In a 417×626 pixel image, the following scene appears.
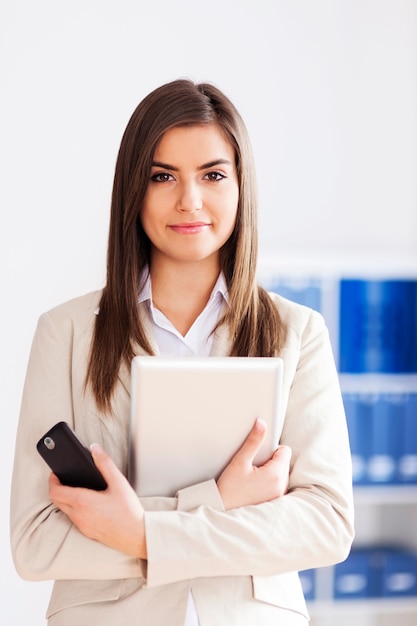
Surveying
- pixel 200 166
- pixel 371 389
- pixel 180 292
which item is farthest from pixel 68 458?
pixel 371 389

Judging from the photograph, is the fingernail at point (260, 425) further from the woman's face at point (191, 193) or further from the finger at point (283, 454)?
the woman's face at point (191, 193)

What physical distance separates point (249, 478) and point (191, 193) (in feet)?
1.61

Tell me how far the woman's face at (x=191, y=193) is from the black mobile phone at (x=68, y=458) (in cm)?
40

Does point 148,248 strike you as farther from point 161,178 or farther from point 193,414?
point 193,414

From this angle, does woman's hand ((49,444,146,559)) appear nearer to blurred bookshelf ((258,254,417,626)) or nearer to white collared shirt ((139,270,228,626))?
white collared shirt ((139,270,228,626))

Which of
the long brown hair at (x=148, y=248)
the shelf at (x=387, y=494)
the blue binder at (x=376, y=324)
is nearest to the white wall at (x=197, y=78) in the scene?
the blue binder at (x=376, y=324)

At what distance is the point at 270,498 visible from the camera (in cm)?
151

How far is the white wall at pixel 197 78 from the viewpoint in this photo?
359 centimetres

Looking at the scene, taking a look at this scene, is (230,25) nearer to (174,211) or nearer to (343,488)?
(174,211)

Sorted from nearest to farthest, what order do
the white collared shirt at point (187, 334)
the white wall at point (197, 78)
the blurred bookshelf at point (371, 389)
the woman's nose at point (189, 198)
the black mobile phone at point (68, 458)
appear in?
the black mobile phone at point (68, 458) → the woman's nose at point (189, 198) → the white collared shirt at point (187, 334) → the blurred bookshelf at point (371, 389) → the white wall at point (197, 78)

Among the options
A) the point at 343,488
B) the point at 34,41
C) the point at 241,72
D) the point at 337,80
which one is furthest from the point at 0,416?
the point at 343,488

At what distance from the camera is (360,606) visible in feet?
11.6

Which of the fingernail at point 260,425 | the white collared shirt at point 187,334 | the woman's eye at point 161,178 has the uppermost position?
the woman's eye at point 161,178

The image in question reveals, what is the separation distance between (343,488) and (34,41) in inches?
103
